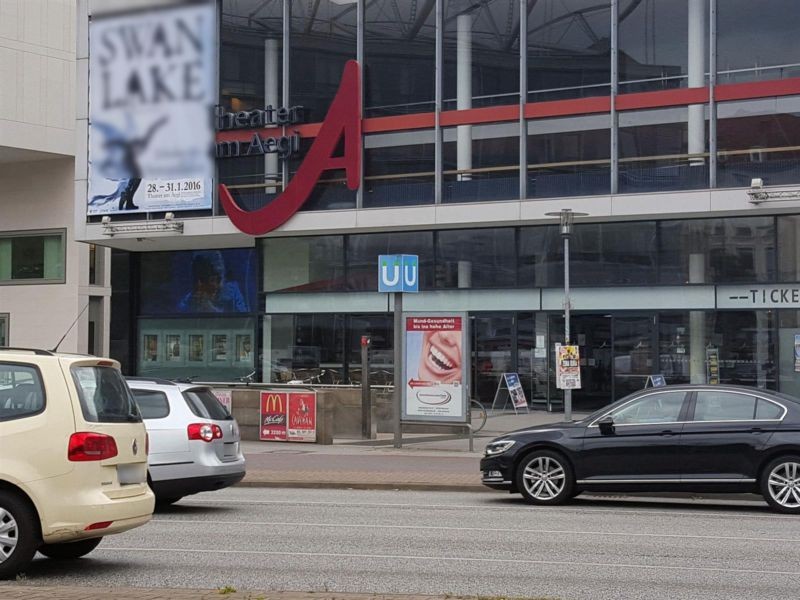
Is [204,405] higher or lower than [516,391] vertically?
higher

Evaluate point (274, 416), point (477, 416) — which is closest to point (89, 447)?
point (274, 416)

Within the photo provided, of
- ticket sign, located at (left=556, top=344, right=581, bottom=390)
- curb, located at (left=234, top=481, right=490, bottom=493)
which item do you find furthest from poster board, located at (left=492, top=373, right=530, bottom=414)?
curb, located at (left=234, top=481, right=490, bottom=493)

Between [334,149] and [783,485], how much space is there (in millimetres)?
20607

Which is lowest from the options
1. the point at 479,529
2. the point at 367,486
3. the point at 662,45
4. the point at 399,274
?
the point at 367,486

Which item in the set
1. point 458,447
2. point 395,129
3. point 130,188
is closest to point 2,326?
point 130,188

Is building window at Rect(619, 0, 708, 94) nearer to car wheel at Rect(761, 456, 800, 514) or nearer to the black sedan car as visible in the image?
the black sedan car

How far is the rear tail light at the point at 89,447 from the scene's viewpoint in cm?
895

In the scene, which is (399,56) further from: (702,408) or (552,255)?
(702,408)

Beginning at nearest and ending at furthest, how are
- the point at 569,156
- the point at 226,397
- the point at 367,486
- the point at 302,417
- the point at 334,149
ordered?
1. the point at 367,486
2. the point at 302,417
3. the point at 226,397
4. the point at 569,156
5. the point at 334,149

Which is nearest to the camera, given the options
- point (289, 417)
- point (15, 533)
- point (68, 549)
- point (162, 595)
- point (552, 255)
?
point (162, 595)

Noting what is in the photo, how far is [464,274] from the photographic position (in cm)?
3269

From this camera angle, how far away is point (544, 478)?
15.2 meters

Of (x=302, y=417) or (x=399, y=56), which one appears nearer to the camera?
(x=302, y=417)

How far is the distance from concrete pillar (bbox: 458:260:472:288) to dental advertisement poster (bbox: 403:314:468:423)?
28.2 ft
